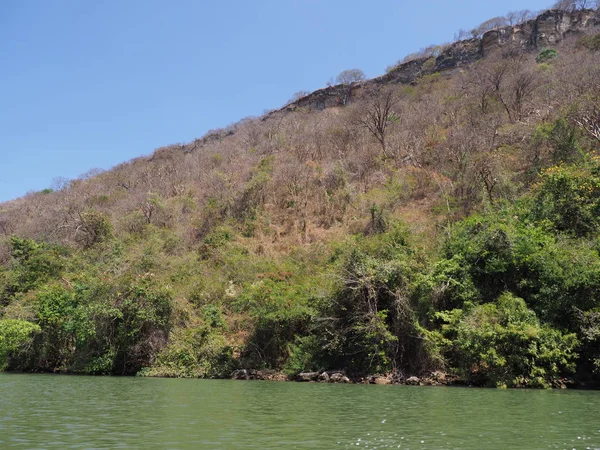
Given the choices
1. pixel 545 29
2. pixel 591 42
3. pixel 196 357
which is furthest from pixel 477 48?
pixel 196 357

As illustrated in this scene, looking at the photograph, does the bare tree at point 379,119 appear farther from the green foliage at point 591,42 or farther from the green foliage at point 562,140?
the green foliage at point 591,42

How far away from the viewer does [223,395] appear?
57.8ft

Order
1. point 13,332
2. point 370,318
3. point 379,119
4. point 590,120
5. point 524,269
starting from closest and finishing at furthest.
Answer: point 524,269 < point 370,318 < point 13,332 < point 590,120 < point 379,119

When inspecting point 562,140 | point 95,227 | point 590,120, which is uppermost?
point 590,120

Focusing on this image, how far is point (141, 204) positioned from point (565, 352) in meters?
41.8

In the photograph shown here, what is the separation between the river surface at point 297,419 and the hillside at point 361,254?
4464 mm

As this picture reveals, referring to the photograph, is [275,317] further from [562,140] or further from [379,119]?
[379,119]

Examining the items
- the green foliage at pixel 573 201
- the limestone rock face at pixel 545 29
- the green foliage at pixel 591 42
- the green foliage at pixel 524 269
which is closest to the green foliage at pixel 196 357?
the green foliage at pixel 524 269

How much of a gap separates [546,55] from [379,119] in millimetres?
31128

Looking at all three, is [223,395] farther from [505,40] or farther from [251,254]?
[505,40]

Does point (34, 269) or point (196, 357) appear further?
point (34, 269)

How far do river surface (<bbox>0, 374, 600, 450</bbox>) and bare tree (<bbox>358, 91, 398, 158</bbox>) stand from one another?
3442 centimetres

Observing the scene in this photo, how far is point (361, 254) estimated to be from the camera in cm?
2594

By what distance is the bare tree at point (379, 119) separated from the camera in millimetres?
49688
